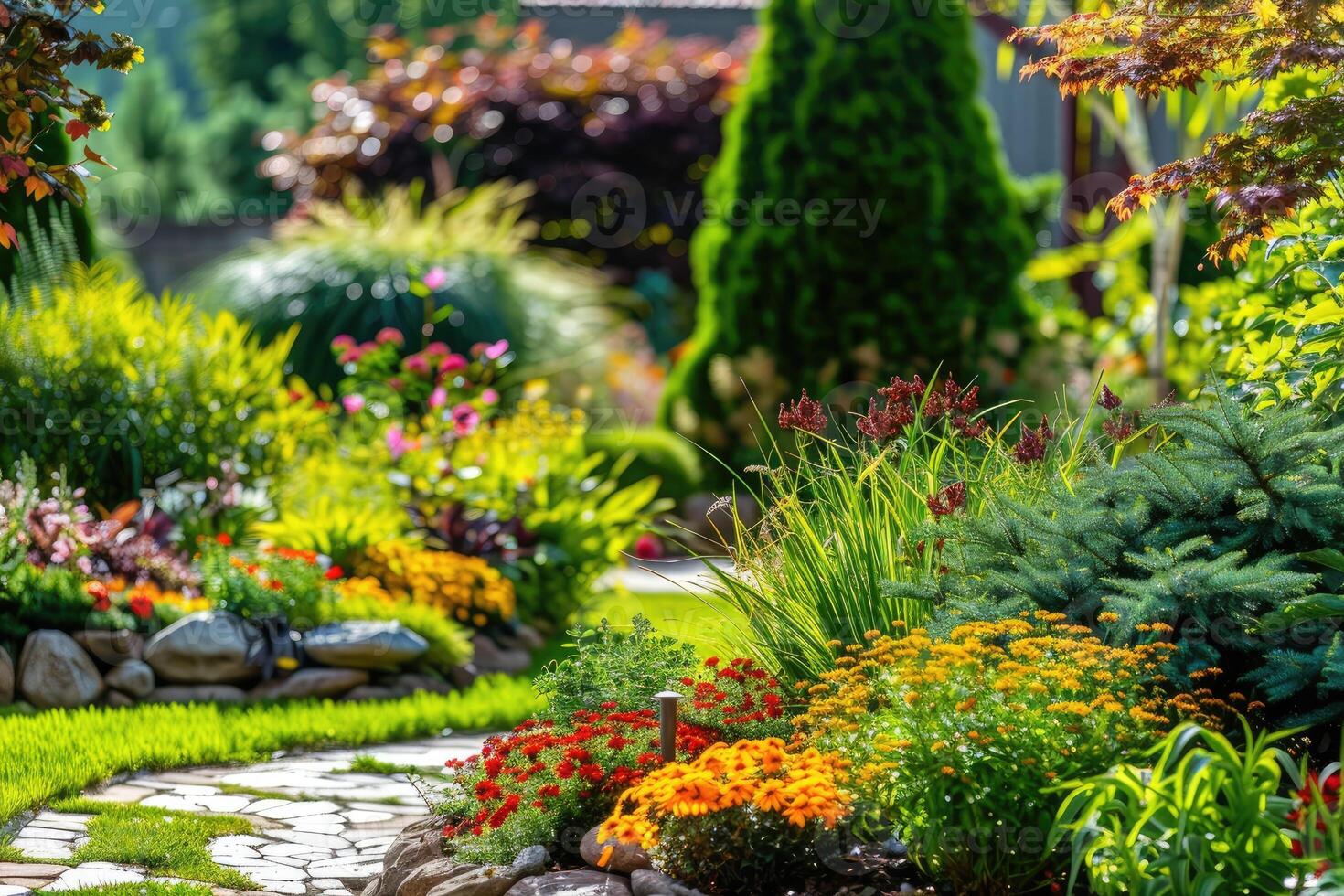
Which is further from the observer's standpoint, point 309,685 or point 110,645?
point 309,685

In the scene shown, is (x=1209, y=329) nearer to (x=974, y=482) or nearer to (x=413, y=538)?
(x=974, y=482)

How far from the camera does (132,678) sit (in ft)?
20.1

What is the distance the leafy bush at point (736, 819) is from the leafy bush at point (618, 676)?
91cm

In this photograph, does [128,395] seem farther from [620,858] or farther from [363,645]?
[620,858]

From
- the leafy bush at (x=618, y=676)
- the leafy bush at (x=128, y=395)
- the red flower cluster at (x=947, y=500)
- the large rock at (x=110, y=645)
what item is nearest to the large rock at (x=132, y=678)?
the large rock at (x=110, y=645)

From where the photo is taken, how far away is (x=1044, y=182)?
51.1ft

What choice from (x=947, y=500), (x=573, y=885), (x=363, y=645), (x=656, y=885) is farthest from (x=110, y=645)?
(x=947, y=500)

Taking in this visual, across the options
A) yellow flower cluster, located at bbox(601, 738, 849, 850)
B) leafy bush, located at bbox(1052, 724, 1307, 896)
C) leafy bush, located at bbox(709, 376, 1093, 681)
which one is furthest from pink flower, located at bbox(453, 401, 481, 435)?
leafy bush, located at bbox(1052, 724, 1307, 896)

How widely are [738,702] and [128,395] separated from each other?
14.4 ft

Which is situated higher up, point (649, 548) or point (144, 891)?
point (144, 891)

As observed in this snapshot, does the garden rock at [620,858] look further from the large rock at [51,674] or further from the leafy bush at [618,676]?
the large rock at [51,674]

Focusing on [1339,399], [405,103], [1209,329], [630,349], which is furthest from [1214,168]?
[405,103]

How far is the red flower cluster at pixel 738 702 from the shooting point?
13.7 ft
